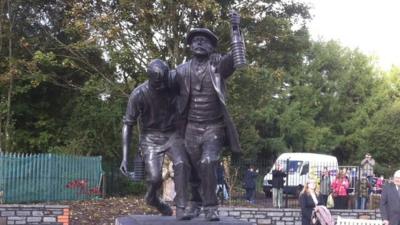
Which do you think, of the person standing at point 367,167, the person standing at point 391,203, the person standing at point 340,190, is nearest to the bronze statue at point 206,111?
the person standing at point 391,203

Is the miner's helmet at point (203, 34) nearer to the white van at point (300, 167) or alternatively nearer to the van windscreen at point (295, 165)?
the white van at point (300, 167)

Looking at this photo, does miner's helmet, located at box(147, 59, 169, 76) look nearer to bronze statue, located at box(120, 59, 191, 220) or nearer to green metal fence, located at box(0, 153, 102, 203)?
bronze statue, located at box(120, 59, 191, 220)

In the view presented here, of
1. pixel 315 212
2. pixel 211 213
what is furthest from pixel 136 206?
pixel 211 213

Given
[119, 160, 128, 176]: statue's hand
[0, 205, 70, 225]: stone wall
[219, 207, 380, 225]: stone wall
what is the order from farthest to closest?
[219, 207, 380, 225]: stone wall < [0, 205, 70, 225]: stone wall < [119, 160, 128, 176]: statue's hand

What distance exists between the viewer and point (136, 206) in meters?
18.4

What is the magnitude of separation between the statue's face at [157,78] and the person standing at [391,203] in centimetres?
426

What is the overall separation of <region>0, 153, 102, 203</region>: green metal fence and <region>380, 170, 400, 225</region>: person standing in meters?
11.6

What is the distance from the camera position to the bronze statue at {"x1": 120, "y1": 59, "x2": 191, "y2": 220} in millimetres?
8133

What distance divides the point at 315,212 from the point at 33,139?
16421 mm

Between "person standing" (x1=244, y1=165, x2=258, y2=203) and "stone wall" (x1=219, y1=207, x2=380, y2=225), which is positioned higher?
"person standing" (x1=244, y1=165, x2=258, y2=203)

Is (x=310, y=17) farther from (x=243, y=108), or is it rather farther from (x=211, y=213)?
(x=211, y=213)

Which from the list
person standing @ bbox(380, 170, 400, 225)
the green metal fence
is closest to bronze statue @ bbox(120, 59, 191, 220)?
person standing @ bbox(380, 170, 400, 225)

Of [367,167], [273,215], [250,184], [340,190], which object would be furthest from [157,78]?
[367,167]

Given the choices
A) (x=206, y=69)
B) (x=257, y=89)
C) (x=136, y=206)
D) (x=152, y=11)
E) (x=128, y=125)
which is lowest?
(x=136, y=206)
